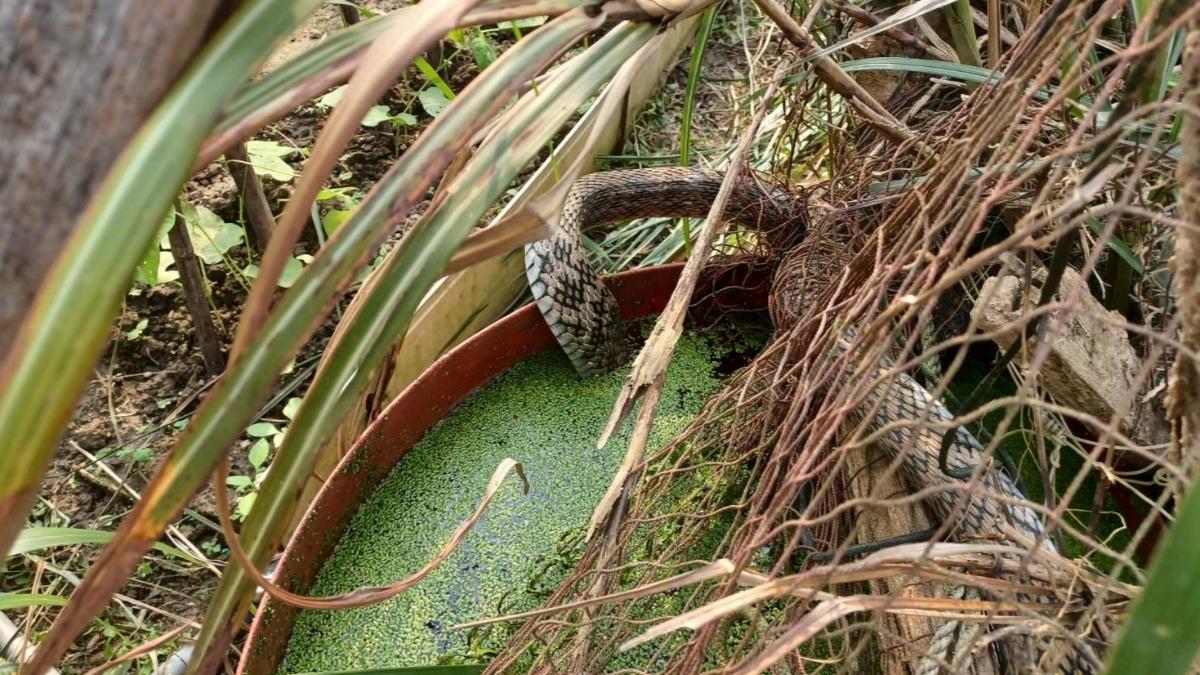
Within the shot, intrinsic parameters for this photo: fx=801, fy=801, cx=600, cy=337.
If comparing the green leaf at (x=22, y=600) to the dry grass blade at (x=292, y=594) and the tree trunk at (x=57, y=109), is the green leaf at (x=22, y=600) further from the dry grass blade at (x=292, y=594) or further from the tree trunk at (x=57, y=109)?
the tree trunk at (x=57, y=109)

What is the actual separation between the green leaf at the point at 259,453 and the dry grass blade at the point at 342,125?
1139 mm

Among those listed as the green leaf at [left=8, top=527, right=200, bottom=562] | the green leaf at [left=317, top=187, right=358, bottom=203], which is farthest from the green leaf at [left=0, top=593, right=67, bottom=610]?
the green leaf at [left=317, top=187, right=358, bottom=203]

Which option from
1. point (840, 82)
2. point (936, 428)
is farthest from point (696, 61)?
point (936, 428)

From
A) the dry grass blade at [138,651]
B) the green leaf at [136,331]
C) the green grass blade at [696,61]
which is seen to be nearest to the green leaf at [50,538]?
the dry grass blade at [138,651]

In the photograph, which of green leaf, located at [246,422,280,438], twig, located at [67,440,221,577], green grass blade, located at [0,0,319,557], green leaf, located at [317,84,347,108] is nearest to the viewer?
green grass blade, located at [0,0,319,557]

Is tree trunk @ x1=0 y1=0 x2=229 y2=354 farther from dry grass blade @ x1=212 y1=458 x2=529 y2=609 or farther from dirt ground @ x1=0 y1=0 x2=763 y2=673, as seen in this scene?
dirt ground @ x1=0 y1=0 x2=763 y2=673

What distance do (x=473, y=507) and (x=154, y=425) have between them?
0.65 metres

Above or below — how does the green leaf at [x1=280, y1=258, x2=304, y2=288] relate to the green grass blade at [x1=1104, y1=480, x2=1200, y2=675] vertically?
below

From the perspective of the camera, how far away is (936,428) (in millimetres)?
544

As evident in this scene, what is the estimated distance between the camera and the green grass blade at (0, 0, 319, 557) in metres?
0.31

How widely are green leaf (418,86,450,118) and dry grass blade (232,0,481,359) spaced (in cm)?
155

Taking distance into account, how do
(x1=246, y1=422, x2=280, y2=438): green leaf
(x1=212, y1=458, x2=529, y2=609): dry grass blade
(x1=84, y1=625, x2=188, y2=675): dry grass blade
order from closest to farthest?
(x1=212, y1=458, x2=529, y2=609): dry grass blade < (x1=84, y1=625, x2=188, y2=675): dry grass blade < (x1=246, y1=422, x2=280, y2=438): green leaf

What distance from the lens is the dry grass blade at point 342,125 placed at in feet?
1.28

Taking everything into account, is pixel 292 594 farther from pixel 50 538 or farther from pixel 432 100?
pixel 432 100
